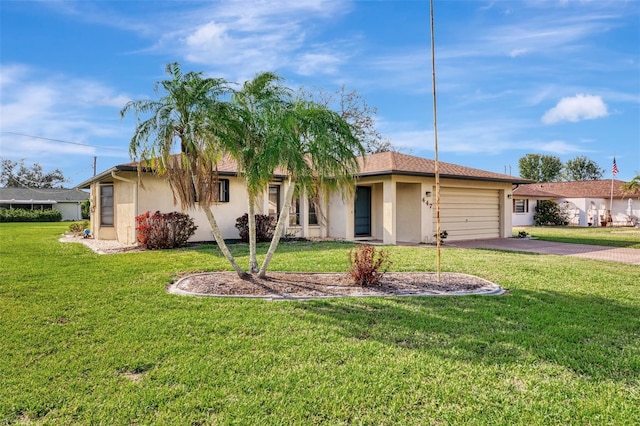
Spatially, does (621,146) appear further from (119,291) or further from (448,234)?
(119,291)

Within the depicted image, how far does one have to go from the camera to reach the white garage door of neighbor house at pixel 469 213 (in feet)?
54.5

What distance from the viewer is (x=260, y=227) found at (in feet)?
48.7

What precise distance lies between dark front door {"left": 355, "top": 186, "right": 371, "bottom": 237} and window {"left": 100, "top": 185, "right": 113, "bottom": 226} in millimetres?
10390

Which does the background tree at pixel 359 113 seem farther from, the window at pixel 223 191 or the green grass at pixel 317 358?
the green grass at pixel 317 358

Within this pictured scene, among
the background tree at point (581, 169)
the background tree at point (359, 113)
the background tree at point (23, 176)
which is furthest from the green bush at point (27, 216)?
the background tree at point (581, 169)

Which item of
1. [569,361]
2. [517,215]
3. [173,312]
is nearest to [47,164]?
[517,215]

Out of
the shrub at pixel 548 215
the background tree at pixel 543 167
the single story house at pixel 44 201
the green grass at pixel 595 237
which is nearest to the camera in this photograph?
the green grass at pixel 595 237

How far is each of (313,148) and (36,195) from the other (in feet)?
153

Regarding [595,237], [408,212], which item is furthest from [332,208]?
[595,237]

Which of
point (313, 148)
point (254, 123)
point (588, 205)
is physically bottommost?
point (588, 205)

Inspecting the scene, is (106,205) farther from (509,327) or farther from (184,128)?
(509,327)

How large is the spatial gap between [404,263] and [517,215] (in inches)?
983

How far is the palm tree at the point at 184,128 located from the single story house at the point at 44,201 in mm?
41961

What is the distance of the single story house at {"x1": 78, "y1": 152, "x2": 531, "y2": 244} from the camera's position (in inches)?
577
